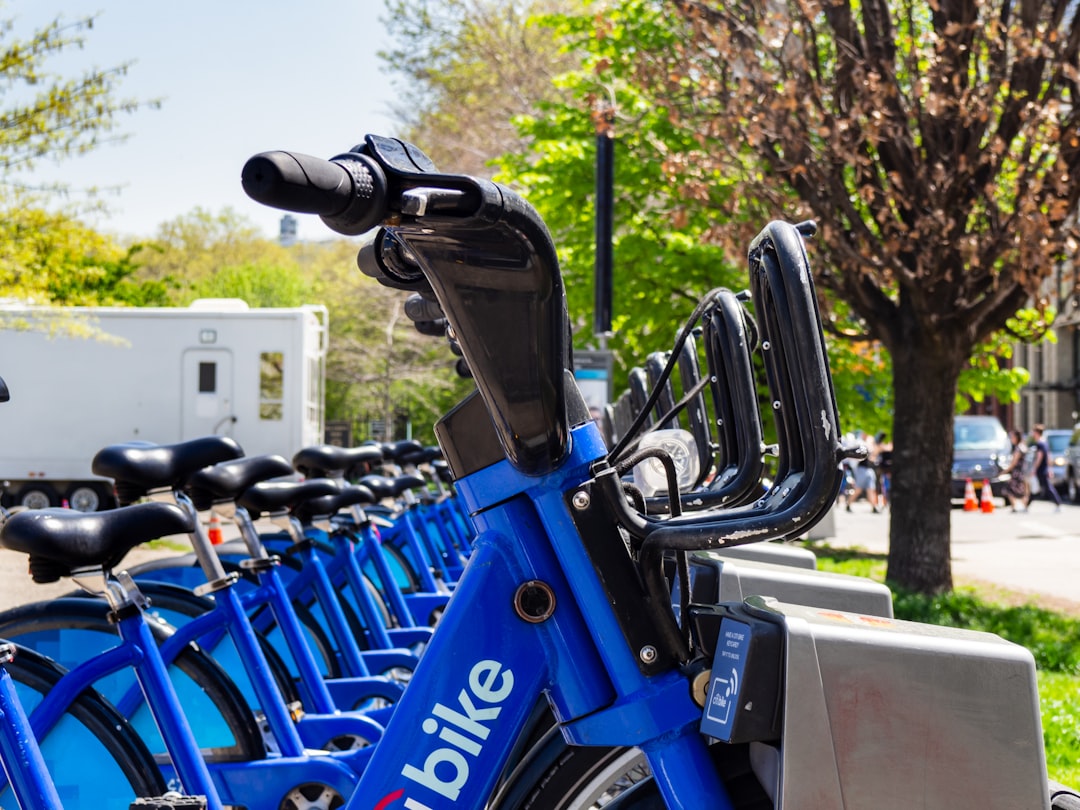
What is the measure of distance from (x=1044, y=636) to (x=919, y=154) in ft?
10.8

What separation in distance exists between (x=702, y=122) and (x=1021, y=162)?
7.72ft

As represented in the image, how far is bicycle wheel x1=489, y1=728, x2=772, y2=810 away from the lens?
6.52 feet

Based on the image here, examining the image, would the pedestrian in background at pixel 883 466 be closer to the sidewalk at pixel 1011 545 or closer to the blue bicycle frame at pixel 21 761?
the sidewalk at pixel 1011 545

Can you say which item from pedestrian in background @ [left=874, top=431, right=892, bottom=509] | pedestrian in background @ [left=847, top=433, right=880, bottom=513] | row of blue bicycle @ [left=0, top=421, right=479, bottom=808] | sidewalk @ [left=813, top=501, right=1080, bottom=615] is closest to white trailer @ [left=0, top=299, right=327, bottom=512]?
sidewalk @ [left=813, top=501, right=1080, bottom=615]

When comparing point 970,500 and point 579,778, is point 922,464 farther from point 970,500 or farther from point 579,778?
point 970,500

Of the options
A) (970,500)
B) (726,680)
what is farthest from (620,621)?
(970,500)

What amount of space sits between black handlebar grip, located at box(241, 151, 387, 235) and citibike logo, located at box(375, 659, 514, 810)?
0.73m

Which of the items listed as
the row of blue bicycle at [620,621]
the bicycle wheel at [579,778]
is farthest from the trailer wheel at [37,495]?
the bicycle wheel at [579,778]

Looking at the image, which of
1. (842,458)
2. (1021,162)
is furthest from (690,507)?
(1021,162)

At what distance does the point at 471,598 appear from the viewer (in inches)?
76.8

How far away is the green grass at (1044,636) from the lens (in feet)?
16.6

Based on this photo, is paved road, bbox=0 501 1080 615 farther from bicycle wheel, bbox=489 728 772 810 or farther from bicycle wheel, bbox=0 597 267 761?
bicycle wheel, bbox=489 728 772 810

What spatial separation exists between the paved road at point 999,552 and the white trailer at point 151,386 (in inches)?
321

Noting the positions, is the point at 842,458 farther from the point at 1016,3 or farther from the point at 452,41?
the point at 452,41
